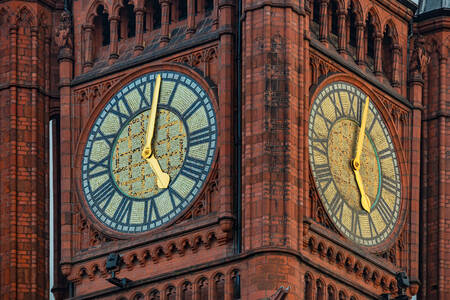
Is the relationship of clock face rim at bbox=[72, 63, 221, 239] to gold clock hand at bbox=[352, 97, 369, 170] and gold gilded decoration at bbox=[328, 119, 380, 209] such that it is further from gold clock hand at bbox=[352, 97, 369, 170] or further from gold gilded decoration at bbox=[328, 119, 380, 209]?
gold clock hand at bbox=[352, 97, 369, 170]

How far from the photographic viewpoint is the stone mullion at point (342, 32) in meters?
55.4

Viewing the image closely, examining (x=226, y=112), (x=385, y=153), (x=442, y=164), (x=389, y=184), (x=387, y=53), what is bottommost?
(x=389, y=184)

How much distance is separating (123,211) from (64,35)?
3985mm

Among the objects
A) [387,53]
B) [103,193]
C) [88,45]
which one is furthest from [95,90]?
[387,53]

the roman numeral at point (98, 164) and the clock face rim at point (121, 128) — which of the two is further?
the roman numeral at point (98, 164)

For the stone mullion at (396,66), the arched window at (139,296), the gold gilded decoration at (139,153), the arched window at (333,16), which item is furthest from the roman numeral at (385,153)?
the arched window at (139,296)

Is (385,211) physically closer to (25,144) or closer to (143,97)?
(143,97)

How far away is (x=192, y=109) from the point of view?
53812 mm

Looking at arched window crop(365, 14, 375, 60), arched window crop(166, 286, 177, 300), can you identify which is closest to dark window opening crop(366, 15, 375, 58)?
arched window crop(365, 14, 375, 60)

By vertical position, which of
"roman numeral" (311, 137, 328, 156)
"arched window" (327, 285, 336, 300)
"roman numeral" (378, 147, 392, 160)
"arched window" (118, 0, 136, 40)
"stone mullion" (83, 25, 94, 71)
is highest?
"arched window" (118, 0, 136, 40)

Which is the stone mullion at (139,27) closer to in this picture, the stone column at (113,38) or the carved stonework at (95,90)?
the stone column at (113,38)

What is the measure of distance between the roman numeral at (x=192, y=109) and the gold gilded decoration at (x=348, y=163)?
2.53m

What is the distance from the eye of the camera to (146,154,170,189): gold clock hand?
53.6 metres

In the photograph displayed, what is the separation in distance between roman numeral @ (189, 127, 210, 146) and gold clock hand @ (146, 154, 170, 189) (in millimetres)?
743
